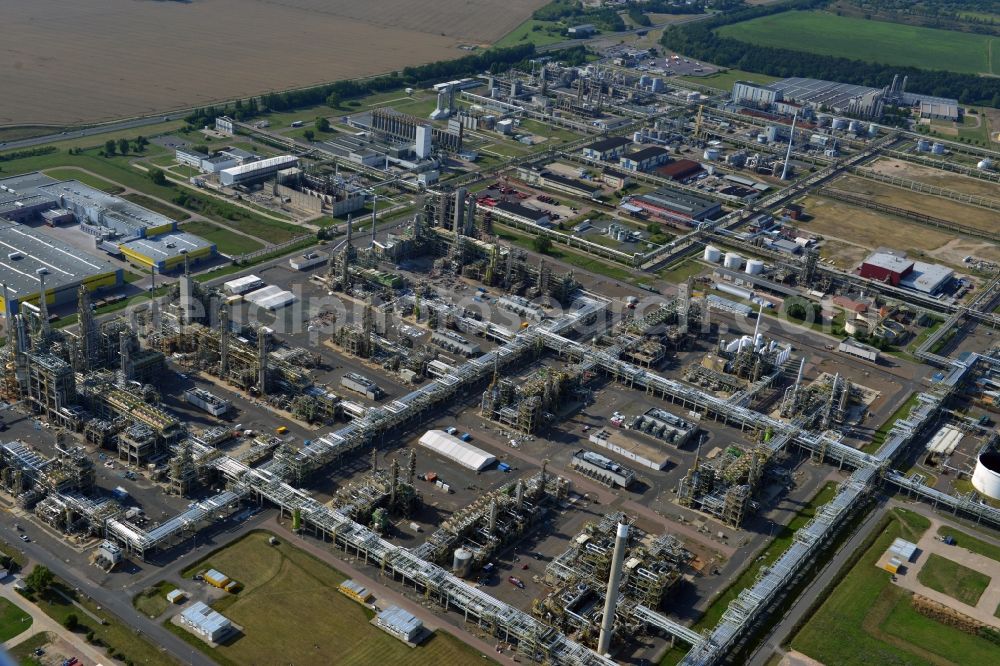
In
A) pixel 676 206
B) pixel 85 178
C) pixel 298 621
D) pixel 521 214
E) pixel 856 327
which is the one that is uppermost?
pixel 676 206

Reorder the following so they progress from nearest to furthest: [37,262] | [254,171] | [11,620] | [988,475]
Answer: [11,620]
[988,475]
[37,262]
[254,171]

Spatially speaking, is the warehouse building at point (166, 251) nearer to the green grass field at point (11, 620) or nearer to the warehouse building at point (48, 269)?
the warehouse building at point (48, 269)

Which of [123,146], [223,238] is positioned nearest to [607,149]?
[223,238]

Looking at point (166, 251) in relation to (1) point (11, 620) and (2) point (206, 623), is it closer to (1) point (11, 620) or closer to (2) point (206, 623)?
(1) point (11, 620)

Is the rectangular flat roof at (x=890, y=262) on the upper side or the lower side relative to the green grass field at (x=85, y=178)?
upper

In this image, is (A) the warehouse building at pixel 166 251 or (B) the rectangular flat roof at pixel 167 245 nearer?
(A) the warehouse building at pixel 166 251

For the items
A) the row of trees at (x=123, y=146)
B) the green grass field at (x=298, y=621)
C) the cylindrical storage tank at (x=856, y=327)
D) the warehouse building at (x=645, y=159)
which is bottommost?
the green grass field at (x=298, y=621)

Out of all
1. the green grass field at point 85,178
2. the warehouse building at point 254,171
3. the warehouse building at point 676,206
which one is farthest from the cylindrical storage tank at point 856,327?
the green grass field at point 85,178
